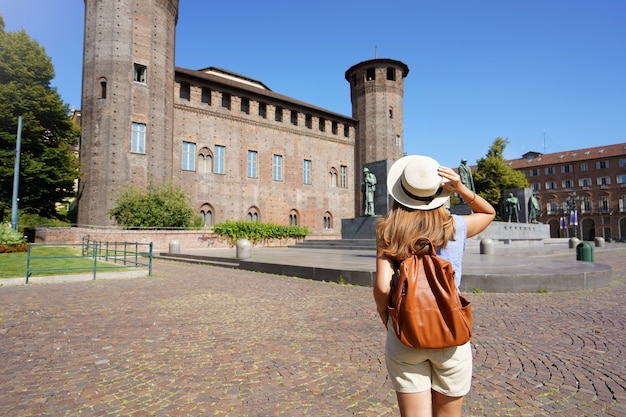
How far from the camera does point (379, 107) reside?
4200 cm

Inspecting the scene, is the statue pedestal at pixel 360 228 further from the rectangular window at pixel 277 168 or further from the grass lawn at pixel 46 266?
the rectangular window at pixel 277 168

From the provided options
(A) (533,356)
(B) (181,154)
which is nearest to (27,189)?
(B) (181,154)

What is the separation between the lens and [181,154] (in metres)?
31.7

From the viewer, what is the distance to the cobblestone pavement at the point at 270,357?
3055 millimetres

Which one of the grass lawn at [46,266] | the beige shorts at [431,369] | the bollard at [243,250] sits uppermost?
the beige shorts at [431,369]

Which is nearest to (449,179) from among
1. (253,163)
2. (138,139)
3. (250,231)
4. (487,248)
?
(487,248)

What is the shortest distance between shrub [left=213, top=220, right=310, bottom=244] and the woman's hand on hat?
25320 millimetres

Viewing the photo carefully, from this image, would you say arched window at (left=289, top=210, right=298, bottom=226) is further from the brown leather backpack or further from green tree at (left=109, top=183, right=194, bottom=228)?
the brown leather backpack

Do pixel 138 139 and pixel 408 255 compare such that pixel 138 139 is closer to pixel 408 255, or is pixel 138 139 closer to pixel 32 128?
pixel 32 128

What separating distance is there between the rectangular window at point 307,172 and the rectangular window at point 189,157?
11796mm

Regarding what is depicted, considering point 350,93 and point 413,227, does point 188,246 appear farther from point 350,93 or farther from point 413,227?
point 350,93

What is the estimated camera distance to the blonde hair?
1.72 meters

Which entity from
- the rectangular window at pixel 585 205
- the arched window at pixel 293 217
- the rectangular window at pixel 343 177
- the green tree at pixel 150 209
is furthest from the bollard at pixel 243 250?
the rectangular window at pixel 585 205

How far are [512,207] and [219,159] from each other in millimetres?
24322
